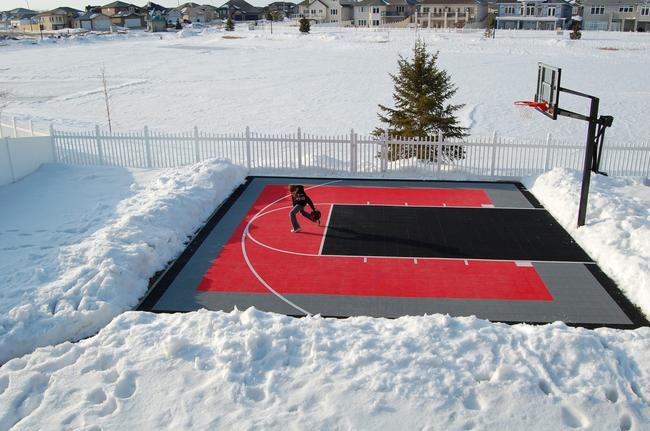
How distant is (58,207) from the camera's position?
54.3 feet

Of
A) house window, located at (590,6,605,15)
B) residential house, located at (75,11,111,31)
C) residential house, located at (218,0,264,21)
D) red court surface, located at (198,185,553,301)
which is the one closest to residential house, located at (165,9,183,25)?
residential house, located at (218,0,264,21)

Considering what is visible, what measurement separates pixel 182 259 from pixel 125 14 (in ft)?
515

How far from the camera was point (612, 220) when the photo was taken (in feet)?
47.0

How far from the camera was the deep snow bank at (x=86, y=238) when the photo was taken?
1008 cm

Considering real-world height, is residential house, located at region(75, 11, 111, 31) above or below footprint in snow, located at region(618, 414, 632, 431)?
above

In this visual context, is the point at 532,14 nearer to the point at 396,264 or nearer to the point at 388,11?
→ the point at 388,11

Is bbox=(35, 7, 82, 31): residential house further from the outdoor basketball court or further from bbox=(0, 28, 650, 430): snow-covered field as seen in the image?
the outdoor basketball court

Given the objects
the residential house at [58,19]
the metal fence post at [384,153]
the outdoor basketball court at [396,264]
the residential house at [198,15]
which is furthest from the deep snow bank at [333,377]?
the residential house at [58,19]

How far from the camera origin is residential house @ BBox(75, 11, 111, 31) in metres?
146

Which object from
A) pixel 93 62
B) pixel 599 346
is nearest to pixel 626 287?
pixel 599 346

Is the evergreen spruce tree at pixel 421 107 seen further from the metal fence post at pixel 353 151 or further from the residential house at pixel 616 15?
the residential house at pixel 616 15

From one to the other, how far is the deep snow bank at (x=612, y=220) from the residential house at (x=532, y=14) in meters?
94.8

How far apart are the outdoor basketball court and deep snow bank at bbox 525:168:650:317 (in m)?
0.30

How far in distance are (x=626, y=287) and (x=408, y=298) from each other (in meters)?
4.48
